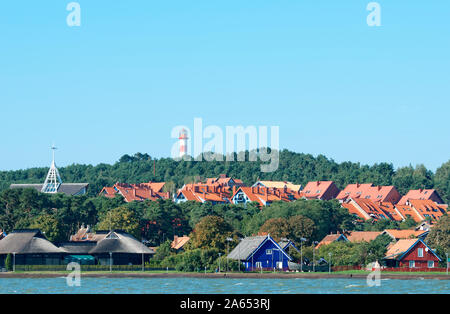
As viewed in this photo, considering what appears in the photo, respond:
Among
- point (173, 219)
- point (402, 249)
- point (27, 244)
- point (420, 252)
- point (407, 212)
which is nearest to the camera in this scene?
point (420, 252)

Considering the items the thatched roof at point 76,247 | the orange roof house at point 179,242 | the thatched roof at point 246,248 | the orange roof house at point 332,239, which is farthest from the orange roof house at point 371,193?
the thatched roof at point 76,247

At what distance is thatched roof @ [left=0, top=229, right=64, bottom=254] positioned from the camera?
313 ft

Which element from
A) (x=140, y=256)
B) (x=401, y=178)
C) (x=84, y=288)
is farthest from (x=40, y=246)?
(x=401, y=178)

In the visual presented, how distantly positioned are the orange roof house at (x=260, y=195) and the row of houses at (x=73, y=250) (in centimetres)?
5543

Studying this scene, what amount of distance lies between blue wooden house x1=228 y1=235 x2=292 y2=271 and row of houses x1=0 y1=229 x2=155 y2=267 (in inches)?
451

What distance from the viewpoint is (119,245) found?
98875mm

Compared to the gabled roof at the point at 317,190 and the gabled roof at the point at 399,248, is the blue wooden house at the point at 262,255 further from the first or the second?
the gabled roof at the point at 317,190

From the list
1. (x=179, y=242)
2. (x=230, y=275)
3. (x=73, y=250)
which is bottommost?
(x=230, y=275)

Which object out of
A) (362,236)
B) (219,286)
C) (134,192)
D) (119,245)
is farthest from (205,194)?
(219,286)

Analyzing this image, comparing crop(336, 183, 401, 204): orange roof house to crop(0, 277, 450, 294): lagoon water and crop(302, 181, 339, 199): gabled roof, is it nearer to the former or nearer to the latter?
crop(302, 181, 339, 199): gabled roof

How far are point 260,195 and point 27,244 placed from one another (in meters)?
68.4

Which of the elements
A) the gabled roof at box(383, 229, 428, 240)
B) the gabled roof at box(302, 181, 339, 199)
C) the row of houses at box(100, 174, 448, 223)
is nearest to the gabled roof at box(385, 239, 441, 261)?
the gabled roof at box(383, 229, 428, 240)

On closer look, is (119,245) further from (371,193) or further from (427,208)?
(371,193)
